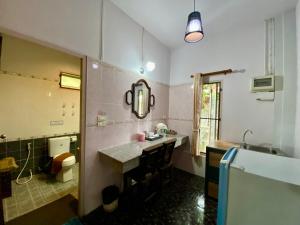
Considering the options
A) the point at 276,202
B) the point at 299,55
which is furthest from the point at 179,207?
the point at 299,55

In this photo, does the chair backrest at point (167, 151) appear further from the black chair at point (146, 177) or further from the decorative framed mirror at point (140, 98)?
the decorative framed mirror at point (140, 98)

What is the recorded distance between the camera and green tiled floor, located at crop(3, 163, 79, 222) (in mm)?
1676

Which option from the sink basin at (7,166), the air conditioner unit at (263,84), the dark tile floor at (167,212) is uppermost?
the air conditioner unit at (263,84)

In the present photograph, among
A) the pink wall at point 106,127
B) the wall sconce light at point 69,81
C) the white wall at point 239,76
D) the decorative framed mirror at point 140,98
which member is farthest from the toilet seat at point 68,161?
the white wall at point 239,76

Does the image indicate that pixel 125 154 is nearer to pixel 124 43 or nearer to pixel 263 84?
pixel 124 43

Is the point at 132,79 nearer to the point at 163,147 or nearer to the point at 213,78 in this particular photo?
the point at 163,147

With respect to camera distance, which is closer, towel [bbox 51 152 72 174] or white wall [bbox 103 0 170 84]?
white wall [bbox 103 0 170 84]

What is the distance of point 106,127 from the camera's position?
1802 mm

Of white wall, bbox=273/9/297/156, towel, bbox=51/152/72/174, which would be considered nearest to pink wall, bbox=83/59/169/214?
towel, bbox=51/152/72/174

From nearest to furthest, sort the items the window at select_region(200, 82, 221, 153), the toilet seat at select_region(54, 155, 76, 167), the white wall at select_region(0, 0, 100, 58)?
1. the white wall at select_region(0, 0, 100, 58)
2. the toilet seat at select_region(54, 155, 76, 167)
3. the window at select_region(200, 82, 221, 153)

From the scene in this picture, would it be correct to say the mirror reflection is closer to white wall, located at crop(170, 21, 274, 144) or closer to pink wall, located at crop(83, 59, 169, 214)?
pink wall, located at crop(83, 59, 169, 214)

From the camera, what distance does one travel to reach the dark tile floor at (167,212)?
1.55m

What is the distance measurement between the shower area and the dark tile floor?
76cm

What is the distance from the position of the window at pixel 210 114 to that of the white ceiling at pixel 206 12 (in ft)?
3.29
